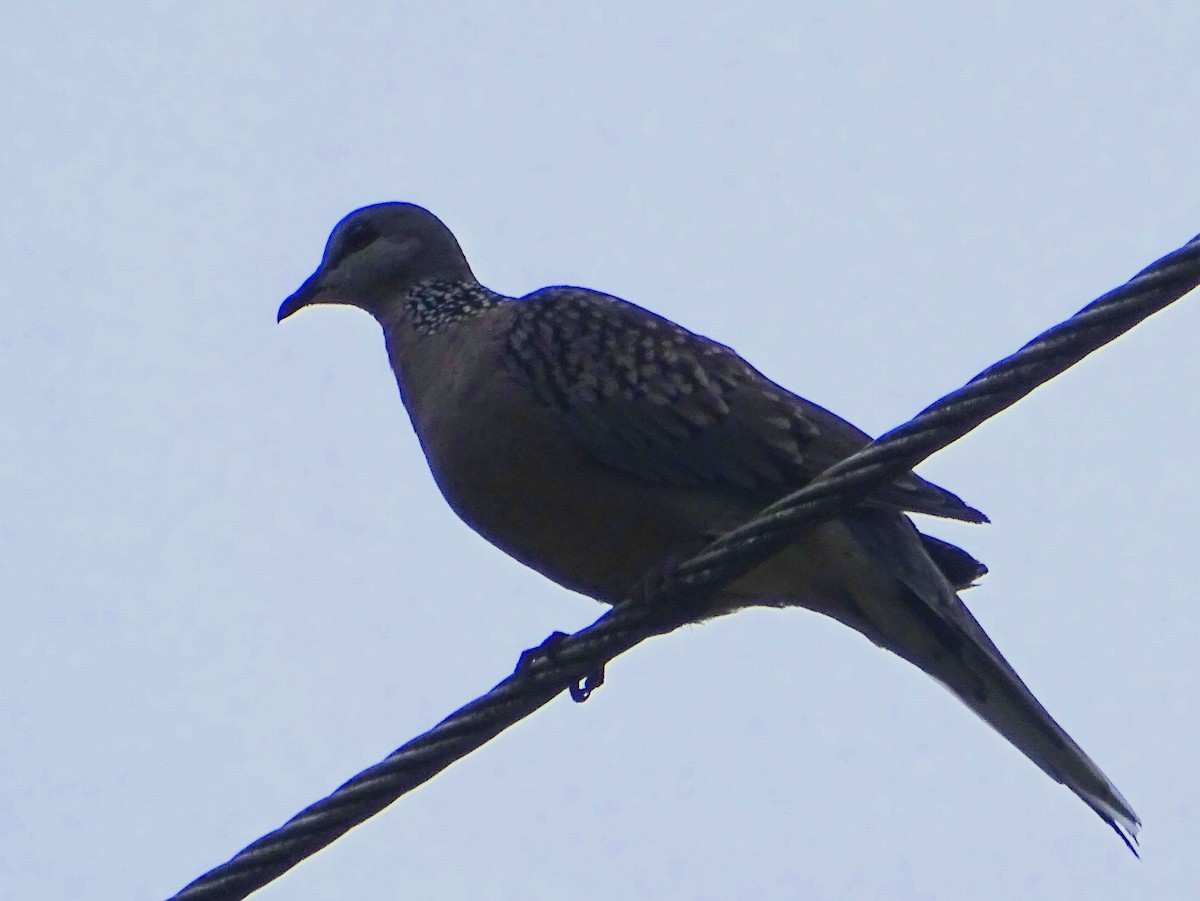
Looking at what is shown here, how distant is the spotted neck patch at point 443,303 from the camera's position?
5133 mm

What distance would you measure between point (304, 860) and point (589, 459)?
1.63 metres

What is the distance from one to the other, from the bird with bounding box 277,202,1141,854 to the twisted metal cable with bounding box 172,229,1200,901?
2.21 feet

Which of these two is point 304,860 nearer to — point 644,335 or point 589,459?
point 589,459

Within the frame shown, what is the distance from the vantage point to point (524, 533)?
432cm

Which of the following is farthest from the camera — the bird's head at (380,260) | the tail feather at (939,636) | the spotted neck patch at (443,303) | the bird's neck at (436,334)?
the bird's head at (380,260)

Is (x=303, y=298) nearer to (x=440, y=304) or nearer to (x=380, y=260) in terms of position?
(x=380, y=260)

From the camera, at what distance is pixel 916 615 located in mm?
3965

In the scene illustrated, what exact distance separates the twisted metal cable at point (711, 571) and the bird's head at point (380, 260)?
2.53 m

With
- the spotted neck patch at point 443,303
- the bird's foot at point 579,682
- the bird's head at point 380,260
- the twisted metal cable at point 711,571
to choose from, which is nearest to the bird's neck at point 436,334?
the spotted neck patch at point 443,303

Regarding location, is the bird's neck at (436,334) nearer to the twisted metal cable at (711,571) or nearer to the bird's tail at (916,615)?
the bird's tail at (916,615)

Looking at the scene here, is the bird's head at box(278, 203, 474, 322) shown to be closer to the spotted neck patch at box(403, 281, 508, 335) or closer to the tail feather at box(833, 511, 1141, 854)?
the spotted neck patch at box(403, 281, 508, 335)

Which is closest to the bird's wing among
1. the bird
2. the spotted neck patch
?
the bird

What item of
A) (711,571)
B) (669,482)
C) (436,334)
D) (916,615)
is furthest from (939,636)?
(436,334)

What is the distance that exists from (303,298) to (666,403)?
6.16 feet
